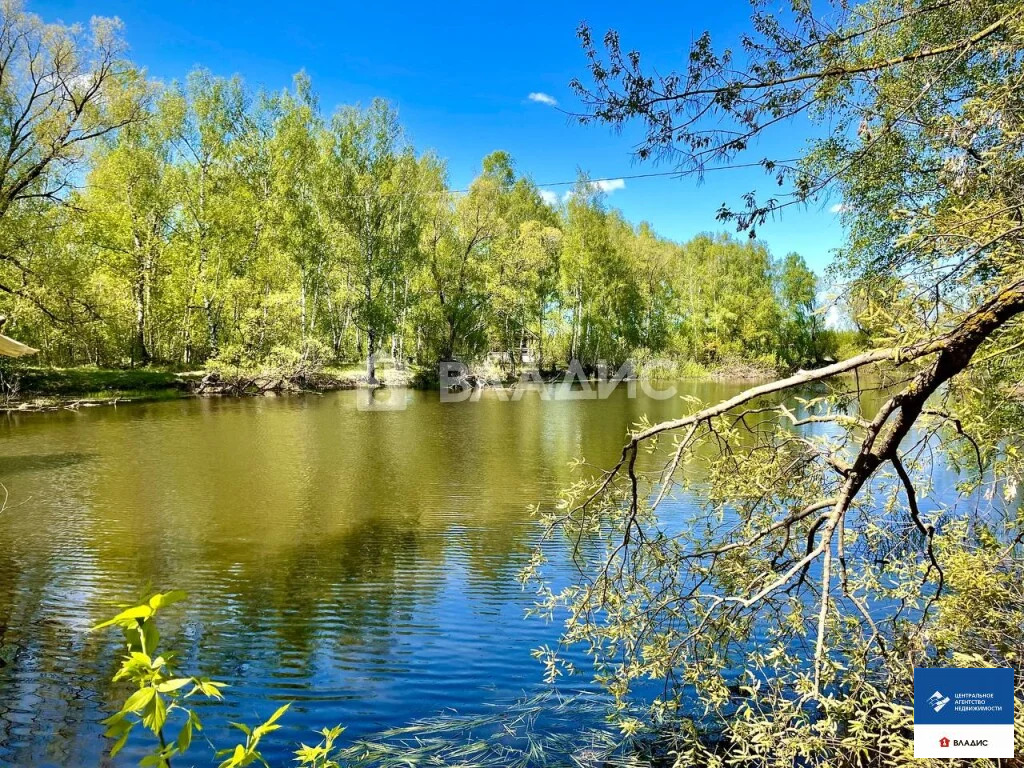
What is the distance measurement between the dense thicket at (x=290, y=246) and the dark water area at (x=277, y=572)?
20.7 feet

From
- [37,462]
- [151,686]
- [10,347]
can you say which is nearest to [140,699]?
[151,686]

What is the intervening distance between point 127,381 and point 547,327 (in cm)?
2622

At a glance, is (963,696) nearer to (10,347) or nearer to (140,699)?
(140,699)

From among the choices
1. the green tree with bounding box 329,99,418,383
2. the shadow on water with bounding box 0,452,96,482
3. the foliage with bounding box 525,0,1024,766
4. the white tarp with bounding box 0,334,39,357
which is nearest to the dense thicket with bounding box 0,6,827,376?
the green tree with bounding box 329,99,418,383

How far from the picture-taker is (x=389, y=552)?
7.72m

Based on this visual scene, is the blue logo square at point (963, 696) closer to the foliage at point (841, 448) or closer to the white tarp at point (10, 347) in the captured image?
the foliage at point (841, 448)

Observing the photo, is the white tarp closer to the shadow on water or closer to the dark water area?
the dark water area

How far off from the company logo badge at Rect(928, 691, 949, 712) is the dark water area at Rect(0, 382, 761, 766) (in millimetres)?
2748

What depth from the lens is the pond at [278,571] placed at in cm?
447

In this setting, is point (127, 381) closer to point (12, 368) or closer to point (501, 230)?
point (12, 368)

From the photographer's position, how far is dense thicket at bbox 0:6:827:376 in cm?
2295

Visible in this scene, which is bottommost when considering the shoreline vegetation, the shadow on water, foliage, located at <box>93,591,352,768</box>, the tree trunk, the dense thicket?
the shadow on water

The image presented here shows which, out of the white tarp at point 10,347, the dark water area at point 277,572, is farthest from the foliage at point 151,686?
the white tarp at point 10,347

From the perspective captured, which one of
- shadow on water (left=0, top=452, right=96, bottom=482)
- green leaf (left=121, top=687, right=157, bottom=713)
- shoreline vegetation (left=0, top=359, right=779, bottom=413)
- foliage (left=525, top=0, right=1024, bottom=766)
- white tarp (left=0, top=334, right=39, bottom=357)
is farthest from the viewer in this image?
shoreline vegetation (left=0, top=359, right=779, bottom=413)
